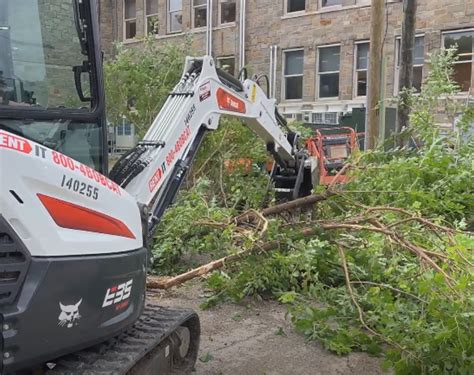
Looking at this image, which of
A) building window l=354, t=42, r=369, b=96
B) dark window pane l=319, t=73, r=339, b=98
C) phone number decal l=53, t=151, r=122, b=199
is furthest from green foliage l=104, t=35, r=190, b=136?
dark window pane l=319, t=73, r=339, b=98

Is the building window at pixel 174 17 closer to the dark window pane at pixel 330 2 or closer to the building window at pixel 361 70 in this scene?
the dark window pane at pixel 330 2

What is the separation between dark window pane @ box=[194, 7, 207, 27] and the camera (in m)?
22.5

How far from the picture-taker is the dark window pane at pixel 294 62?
19.9 metres

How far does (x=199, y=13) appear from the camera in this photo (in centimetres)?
2264

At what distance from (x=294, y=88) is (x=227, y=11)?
4236 millimetres

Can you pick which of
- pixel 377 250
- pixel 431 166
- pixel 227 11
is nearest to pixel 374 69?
pixel 431 166

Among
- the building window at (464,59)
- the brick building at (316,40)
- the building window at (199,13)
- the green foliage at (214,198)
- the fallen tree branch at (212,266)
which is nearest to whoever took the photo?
the fallen tree branch at (212,266)

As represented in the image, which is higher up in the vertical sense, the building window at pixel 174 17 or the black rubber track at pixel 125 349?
the building window at pixel 174 17

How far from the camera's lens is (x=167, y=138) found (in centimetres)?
390

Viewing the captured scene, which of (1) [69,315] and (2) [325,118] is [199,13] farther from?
(1) [69,315]

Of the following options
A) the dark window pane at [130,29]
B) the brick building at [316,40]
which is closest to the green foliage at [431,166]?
the brick building at [316,40]

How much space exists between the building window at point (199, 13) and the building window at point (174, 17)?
660mm

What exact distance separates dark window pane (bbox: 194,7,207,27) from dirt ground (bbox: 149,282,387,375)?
1869cm

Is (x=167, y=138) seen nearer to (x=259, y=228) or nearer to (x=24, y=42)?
(x=24, y=42)
